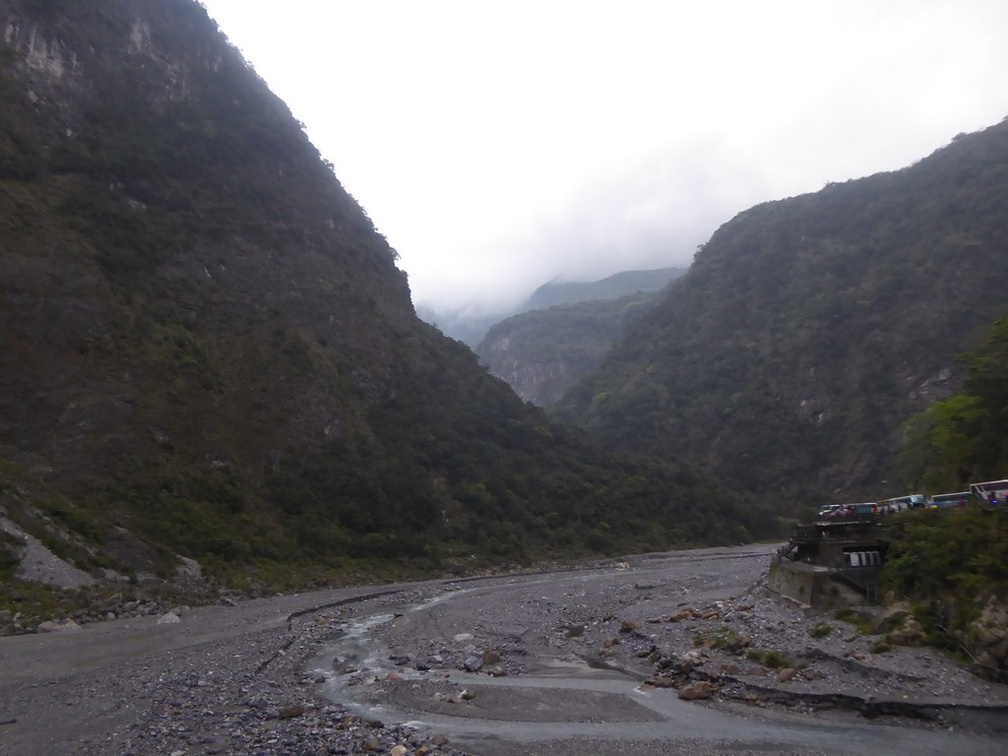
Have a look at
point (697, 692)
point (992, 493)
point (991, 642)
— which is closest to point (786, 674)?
point (697, 692)

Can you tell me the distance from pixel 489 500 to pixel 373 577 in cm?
2105

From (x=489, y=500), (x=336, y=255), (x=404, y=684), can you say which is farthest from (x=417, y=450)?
(x=404, y=684)

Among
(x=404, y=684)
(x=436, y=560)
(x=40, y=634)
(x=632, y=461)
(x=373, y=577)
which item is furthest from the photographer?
(x=632, y=461)

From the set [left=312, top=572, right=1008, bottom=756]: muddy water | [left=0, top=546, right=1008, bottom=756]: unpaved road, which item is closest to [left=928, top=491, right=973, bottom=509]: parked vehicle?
[left=0, top=546, right=1008, bottom=756]: unpaved road

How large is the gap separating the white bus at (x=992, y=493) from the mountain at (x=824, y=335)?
68269mm

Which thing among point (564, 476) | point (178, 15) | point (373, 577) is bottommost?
point (373, 577)

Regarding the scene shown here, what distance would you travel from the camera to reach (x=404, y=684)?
707 inches

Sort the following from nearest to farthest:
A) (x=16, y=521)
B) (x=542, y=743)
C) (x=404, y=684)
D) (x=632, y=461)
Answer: (x=542, y=743) < (x=404, y=684) < (x=16, y=521) < (x=632, y=461)

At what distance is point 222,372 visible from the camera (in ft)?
197

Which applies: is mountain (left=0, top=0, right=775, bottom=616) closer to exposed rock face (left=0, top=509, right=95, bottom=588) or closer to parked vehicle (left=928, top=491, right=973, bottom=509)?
exposed rock face (left=0, top=509, right=95, bottom=588)

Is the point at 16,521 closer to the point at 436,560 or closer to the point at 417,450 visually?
the point at 436,560

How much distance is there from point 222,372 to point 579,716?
5245 cm

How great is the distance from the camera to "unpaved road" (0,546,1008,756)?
42.3 feet

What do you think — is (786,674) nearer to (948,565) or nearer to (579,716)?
(579,716)
